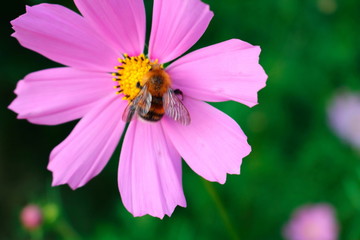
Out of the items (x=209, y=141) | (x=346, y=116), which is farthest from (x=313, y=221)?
(x=209, y=141)

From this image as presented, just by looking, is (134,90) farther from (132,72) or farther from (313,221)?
(313,221)

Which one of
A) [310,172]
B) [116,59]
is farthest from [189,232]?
[116,59]

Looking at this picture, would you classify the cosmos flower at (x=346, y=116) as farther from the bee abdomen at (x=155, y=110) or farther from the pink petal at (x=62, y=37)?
the pink petal at (x=62, y=37)

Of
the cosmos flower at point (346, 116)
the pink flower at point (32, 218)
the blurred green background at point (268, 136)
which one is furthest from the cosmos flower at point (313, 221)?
the pink flower at point (32, 218)

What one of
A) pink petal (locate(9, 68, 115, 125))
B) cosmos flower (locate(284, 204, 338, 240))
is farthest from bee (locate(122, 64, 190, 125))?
cosmos flower (locate(284, 204, 338, 240))

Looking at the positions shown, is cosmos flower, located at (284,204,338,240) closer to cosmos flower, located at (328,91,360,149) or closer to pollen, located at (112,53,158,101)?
cosmos flower, located at (328,91,360,149)

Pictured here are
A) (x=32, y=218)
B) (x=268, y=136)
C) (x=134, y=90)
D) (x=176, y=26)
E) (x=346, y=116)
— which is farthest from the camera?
(x=346, y=116)

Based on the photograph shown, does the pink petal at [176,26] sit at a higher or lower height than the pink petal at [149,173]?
higher
